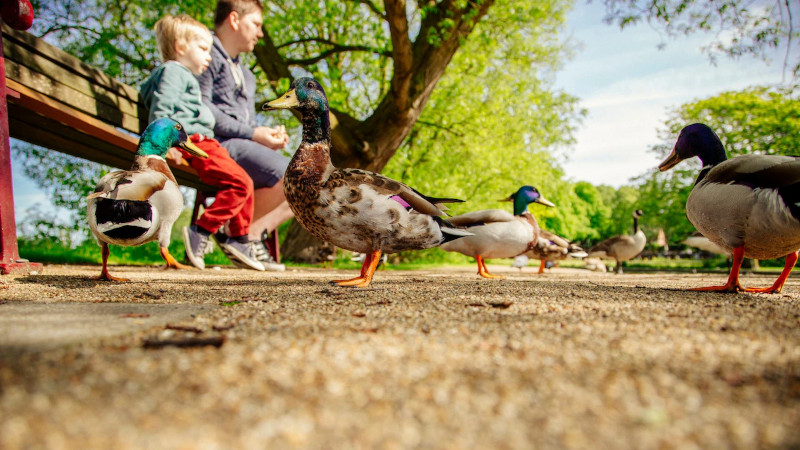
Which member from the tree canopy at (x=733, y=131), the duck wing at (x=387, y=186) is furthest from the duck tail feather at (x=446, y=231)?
the tree canopy at (x=733, y=131)

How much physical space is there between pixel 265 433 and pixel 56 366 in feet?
1.80

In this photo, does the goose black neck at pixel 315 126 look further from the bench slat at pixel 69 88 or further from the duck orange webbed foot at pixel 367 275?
the bench slat at pixel 69 88

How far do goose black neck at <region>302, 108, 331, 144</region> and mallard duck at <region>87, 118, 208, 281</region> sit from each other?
1136mm

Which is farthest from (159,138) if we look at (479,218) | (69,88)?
(479,218)

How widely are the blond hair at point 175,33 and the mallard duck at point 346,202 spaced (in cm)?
227

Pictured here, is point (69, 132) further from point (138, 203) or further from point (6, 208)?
point (138, 203)

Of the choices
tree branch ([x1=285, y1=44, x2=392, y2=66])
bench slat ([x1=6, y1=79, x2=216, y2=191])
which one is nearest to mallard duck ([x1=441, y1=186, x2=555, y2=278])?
bench slat ([x1=6, y1=79, x2=216, y2=191])

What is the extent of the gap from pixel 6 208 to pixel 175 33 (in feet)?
7.90

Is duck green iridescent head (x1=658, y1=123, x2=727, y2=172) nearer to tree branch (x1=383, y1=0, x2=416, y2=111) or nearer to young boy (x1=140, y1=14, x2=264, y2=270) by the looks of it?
young boy (x1=140, y1=14, x2=264, y2=270)

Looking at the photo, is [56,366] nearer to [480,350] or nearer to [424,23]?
[480,350]

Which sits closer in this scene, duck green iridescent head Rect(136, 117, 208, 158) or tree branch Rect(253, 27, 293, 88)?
duck green iridescent head Rect(136, 117, 208, 158)

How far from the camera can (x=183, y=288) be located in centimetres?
307

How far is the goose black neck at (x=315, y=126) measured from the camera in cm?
351

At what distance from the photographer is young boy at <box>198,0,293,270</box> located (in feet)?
18.4
